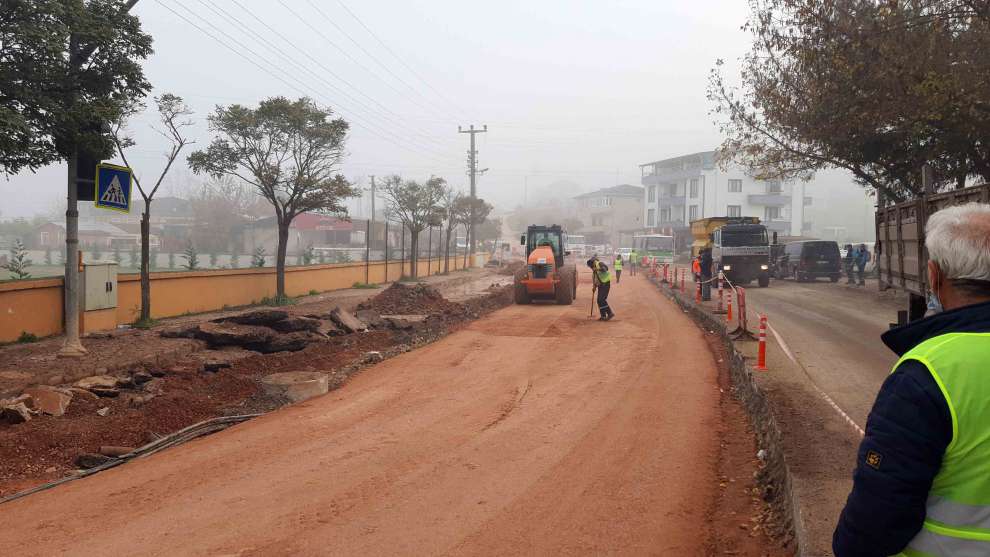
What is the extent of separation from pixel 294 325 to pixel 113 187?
4029 mm

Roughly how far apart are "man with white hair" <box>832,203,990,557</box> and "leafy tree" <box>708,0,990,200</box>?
1440 centimetres

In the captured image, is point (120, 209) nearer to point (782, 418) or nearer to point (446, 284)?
point (782, 418)

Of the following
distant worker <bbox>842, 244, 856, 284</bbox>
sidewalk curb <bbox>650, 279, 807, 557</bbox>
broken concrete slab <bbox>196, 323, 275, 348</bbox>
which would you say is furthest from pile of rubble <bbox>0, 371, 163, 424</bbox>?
distant worker <bbox>842, 244, 856, 284</bbox>

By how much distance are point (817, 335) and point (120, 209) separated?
1341cm

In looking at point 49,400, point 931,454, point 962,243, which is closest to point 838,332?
point 49,400

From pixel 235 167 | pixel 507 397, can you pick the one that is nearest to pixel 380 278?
pixel 235 167

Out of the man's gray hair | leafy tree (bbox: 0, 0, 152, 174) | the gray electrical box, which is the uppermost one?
leafy tree (bbox: 0, 0, 152, 174)

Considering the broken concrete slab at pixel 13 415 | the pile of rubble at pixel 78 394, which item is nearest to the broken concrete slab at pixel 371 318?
the pile of rubble at pixel 78 394

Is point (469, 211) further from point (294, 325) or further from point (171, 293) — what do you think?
point (294, 325)

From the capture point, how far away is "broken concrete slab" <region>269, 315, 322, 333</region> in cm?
1405

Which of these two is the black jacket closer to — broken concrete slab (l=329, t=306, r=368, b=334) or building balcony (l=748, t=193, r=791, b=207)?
broken concrete slab (l=329, t=306, r=368, b=334)

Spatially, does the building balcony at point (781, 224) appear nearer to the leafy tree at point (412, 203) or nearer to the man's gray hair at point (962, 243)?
the leafy tree at point (412, 203)

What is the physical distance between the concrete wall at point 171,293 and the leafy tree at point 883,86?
1617 cm

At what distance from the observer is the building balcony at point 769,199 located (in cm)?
7469
